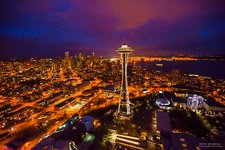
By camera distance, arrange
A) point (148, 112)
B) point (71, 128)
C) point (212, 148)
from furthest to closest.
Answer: point (148, 112)
point (71, 128)
point (212, 148)

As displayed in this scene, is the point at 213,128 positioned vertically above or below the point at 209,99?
below

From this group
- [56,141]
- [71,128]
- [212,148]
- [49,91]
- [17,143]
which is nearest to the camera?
[212,148]

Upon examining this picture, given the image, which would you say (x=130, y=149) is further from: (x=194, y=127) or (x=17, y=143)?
(x=17, y=143)

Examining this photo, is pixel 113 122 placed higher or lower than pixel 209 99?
lower

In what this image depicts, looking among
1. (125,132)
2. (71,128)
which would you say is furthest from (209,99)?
(71,128)

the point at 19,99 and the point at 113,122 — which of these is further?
the point at 19,99

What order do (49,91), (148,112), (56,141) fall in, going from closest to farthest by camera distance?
(56,141) < (148,112) < (49,91)

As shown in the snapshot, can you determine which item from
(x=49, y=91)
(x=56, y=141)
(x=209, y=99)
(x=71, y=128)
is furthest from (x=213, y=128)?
(x=49, y=91)

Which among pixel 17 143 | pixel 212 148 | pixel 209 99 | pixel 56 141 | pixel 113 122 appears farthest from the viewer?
pixel 209 99

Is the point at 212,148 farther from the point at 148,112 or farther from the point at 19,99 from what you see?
the point at 19,99
